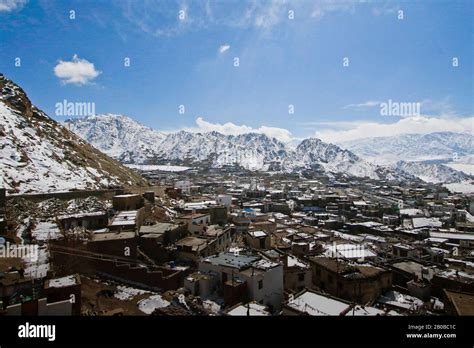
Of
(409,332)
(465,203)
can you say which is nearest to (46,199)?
(409,332)

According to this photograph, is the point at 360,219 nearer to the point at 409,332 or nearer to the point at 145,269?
the point at 145,269

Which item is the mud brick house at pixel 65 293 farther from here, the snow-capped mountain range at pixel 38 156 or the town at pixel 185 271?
the snow-capped mountain range at pixel 38 156

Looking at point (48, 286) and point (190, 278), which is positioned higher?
point (48, 286)

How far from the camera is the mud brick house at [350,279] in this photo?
31.9ft

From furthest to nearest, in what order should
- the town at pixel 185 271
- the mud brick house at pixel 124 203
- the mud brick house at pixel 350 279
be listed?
the mud brick house at pixel 124 203, the mud brick house at pixel 350 279, the town at pixel 185 271

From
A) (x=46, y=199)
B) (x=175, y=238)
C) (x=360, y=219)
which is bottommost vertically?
(x=360, y=219)

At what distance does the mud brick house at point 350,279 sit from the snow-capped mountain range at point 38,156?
1542 cm

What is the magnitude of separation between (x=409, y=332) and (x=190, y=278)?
784 cm

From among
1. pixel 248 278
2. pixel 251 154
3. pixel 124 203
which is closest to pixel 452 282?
pixel 248 278

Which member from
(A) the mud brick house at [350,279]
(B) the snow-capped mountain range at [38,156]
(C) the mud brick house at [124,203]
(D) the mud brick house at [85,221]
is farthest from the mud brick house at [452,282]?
(B) the snow-capped mountain range at [38,156]

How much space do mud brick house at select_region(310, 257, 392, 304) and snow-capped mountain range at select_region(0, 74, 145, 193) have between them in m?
15.4

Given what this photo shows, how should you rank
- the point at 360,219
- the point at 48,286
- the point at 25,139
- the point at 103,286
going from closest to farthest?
the point at 48,286
the point at 103,286
the point at 25,139
the point at 360,219

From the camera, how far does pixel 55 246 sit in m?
9.44

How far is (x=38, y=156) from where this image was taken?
2280 centimetres
